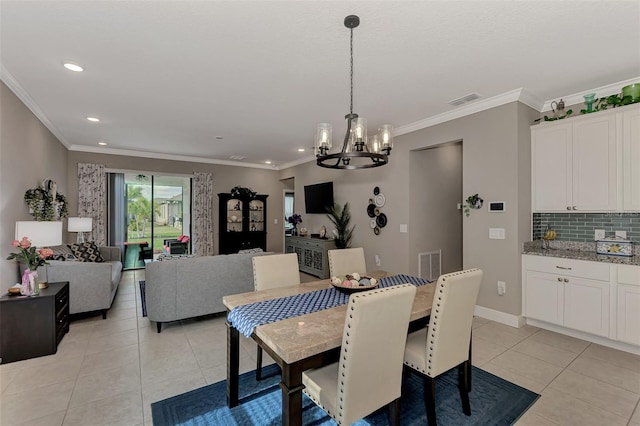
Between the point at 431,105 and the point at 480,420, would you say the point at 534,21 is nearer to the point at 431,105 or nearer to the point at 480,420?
the point at 431,105

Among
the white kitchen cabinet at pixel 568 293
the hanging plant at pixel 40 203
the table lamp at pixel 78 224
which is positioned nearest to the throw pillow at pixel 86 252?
the table lamp at pixel 78 224

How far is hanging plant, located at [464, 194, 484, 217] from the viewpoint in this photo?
373cm

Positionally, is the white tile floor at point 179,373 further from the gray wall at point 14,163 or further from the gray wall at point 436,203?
the gray wall at point 436,203

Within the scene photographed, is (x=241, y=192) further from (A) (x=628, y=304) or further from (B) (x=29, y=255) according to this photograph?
(A) (x=628, y=304)

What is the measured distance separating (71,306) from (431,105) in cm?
511

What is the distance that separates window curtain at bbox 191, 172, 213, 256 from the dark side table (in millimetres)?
4099

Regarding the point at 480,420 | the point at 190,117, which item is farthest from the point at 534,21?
the point at 190,117

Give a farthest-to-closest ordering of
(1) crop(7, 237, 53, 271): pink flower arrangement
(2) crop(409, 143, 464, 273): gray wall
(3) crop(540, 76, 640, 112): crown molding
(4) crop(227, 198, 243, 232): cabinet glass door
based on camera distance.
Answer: (4) crop(227, 198, 243, 232): cabinet glass door
(2) crop(409, 143, 464, 273): gray wall
(3) crop(540, 76, 640, 112): crown molding
(1) crop(7, 237, 53, 271): pink flower arrangement

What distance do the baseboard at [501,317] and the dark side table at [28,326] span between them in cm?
481

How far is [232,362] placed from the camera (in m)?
2.03

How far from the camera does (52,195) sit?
4199 millimetres

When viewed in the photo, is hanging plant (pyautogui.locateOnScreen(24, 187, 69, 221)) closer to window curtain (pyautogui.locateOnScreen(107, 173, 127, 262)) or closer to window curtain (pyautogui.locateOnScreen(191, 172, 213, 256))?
window curtain (pyautogui.locateOnScreen(191, 172, 213, 256))

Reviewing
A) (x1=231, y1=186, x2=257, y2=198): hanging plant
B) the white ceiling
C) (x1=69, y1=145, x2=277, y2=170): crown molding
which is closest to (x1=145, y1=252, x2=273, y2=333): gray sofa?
the white ceiling

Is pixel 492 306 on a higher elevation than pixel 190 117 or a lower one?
lower
